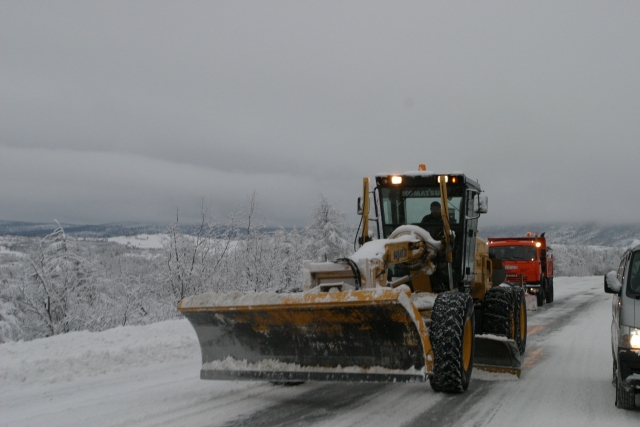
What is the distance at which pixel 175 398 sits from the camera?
246 inches

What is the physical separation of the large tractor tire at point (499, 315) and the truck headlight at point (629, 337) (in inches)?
123

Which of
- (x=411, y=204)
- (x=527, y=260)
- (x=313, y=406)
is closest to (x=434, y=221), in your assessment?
(x=411, y=204)

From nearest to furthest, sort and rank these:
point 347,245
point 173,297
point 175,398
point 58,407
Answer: point 58,407 → point 175,398 → point 173,297 → point 347,245

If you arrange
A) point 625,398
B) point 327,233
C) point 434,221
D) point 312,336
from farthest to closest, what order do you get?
point 327,233 < point 434,221 < point 312,336 < point 625,398

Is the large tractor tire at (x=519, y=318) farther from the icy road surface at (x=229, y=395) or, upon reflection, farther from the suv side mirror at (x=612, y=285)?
the suv side mirror at (x=612, y=285)

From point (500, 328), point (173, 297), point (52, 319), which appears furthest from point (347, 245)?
point (500, 328)

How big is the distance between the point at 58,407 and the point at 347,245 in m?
30.1

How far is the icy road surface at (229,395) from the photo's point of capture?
5414 mm

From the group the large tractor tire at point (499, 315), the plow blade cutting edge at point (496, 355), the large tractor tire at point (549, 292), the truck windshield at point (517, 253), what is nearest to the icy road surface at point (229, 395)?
the plow blade cutting edge at point (496, 355)

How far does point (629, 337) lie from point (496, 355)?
2.37m

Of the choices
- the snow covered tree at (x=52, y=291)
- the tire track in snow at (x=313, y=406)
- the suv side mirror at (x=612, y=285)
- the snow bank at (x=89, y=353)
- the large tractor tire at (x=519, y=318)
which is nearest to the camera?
the tire track in snow at (x=313, y=406)

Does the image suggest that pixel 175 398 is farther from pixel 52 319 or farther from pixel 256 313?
pixel 52 319

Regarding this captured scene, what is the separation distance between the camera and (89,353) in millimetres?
7898

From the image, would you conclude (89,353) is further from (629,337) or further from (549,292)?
(549,292)
